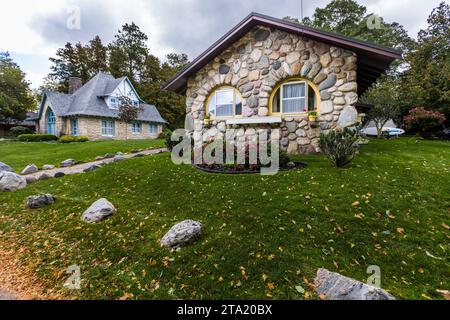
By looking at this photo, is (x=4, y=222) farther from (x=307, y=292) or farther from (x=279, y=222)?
(x=307, y=292)

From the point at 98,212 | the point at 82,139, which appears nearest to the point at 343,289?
the point at 98,212

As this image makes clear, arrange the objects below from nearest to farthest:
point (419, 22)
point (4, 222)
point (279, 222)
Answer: point (279, 222) < point (4, 222) < point (419, 22)

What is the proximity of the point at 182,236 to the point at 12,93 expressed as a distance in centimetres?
3477

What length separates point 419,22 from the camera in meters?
23.3

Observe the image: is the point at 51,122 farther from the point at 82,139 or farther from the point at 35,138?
the point at 82,139

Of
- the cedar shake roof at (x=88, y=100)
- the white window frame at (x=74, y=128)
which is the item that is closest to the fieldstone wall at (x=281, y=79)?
the cedar shake roof at (x=88, y=100)

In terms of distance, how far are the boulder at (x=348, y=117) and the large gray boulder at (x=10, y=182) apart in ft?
33.0

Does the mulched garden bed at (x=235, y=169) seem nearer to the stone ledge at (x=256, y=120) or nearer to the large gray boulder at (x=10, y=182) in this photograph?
the stone ledge at (x=256, y=120)

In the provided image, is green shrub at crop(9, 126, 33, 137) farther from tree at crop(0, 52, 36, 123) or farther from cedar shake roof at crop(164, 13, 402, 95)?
cedar shake roof at crop(164, 13, 402, 95)

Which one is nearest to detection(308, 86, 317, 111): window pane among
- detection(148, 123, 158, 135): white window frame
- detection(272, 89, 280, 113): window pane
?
detection(272, 89, 280, 113): window pane

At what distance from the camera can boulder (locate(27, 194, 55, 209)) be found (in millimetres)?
5105

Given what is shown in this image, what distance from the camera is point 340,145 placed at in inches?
242
